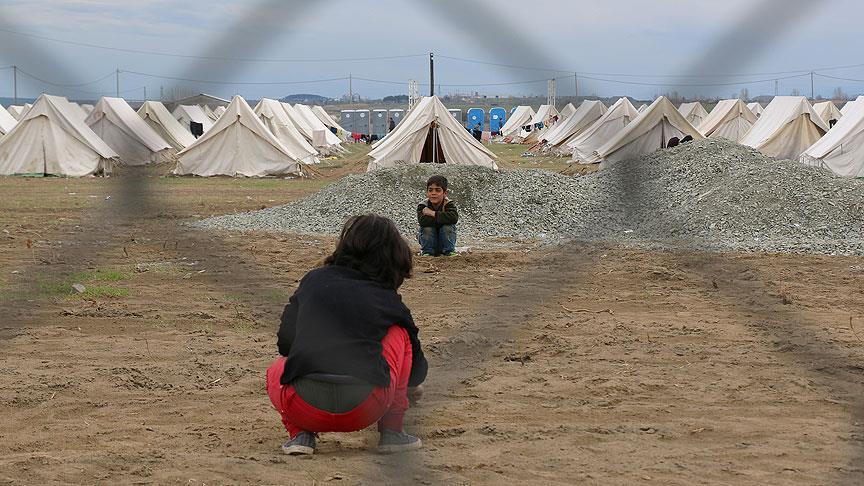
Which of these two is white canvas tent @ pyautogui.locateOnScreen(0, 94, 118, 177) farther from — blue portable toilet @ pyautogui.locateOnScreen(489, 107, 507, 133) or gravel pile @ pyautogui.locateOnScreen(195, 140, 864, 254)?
blue portable toilet @ pyautogui.locateOnScreen(489, 107, 507, 133)

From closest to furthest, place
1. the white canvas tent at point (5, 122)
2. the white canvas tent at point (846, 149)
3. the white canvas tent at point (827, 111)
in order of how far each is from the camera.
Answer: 1. the white canvas tent at point (846, 149)
2. the white canvas tent at point (5, 122)
3. the white canvas tent at point (827, 111)

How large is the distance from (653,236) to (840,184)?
2911 mm

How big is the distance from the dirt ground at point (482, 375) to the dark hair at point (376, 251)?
0.45 m

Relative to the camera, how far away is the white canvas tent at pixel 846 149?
20766 mm

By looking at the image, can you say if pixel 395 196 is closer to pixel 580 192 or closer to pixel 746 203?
pixel 580 192

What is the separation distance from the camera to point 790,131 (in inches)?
1006

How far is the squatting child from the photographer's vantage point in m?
3.49

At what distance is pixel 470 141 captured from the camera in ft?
70.6

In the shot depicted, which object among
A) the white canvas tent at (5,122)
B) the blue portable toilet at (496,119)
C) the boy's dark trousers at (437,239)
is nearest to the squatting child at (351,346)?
the boy's dark trousers at (437,239)

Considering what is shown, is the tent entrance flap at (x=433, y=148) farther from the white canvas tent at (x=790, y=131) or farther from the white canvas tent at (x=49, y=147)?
the white canvas tent at (x=790, y=131)

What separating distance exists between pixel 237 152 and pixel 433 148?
4.96m

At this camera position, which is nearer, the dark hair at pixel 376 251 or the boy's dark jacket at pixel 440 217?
the dark hair at pixel 376 251

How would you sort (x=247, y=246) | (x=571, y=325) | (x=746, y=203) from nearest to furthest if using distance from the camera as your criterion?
1. (x=571, y=325)
2. (x=247, y=246)
3. (x=746, y=203)

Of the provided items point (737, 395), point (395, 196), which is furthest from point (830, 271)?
point (395, 196)
